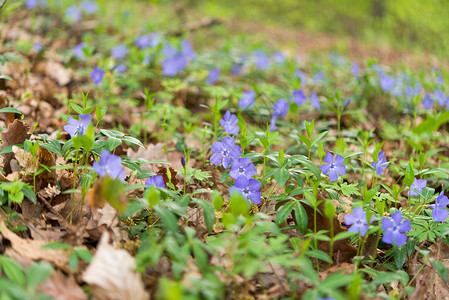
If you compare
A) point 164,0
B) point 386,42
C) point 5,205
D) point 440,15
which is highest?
point 5,205

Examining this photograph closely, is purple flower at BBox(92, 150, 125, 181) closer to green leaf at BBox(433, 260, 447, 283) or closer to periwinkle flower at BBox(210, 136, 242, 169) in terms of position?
periwinkle flower at BBox(210, 136, 242, 169)

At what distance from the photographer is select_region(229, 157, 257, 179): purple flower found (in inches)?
70.4

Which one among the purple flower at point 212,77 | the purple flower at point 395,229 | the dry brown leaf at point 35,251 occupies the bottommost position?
the purple flower at point 212,77

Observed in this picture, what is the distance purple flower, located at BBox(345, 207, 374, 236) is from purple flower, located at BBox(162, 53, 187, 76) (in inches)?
90.9

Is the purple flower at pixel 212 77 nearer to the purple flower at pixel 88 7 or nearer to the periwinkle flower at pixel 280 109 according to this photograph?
the periwinkle flower at pixel 280 109

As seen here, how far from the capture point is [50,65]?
3.63 m

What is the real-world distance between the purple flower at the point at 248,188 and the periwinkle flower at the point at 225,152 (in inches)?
8.1

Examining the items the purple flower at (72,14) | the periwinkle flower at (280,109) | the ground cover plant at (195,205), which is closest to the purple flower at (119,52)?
the ground cover plant at (195,205)

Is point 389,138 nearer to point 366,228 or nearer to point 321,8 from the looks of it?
point 366,228

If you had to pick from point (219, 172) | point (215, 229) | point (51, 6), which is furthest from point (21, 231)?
point (51, 6)

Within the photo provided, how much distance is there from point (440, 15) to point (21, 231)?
668 centimetres

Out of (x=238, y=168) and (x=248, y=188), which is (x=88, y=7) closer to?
(x=238, y=168)

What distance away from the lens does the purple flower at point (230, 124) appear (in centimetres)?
210

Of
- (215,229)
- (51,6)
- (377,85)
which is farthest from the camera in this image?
(51,6)
